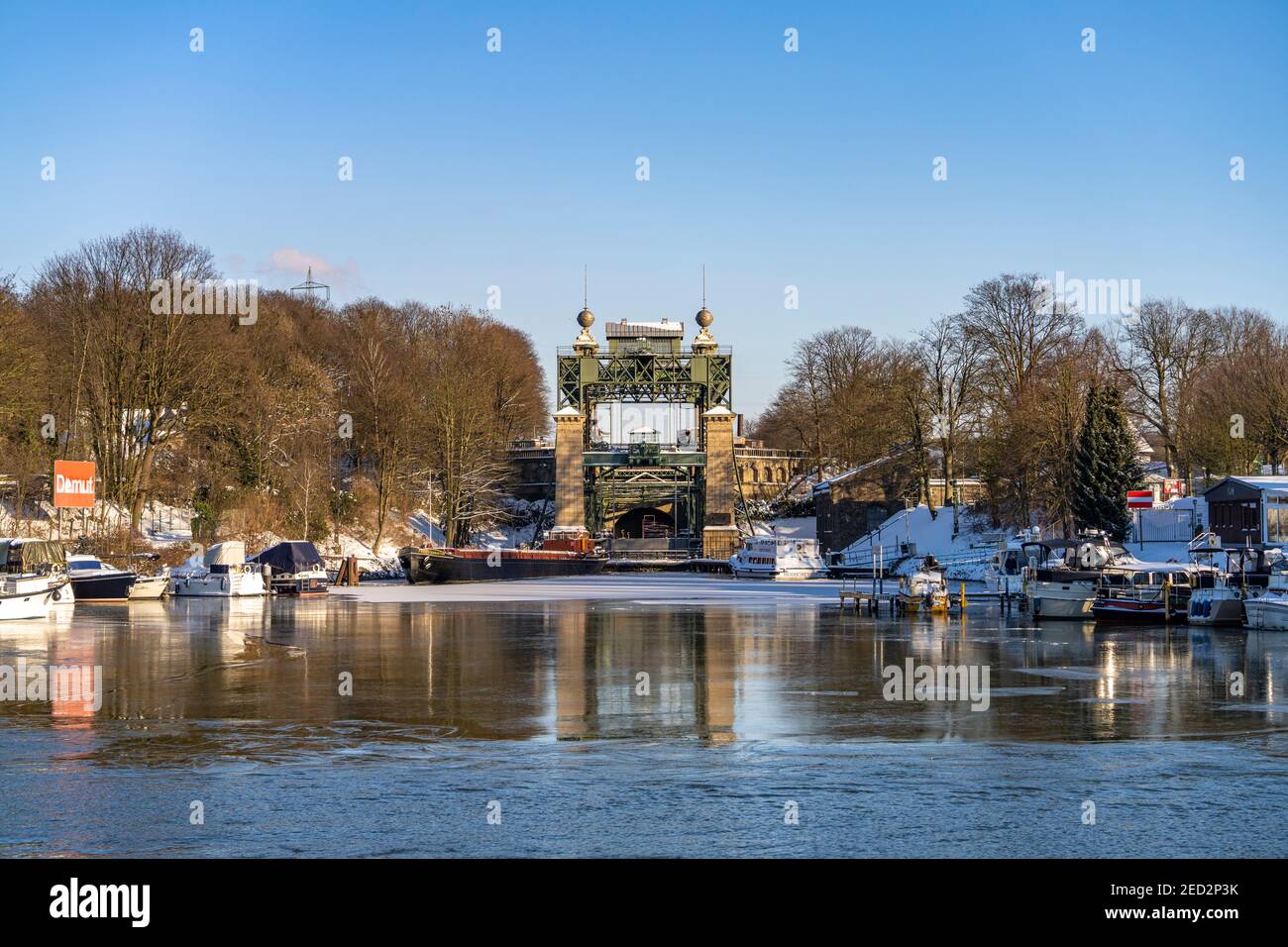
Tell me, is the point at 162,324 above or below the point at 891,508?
above

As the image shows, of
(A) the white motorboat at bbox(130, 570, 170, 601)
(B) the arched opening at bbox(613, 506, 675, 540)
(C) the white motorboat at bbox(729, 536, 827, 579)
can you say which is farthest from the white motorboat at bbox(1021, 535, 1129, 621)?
(B) the arched opening at bbox(613, 506, 675, 540)

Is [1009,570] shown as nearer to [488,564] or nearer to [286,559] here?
[488,564]

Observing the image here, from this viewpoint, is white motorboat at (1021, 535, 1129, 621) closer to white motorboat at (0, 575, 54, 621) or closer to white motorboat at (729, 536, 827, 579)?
white motorboat at (729, 536, 827, 579)

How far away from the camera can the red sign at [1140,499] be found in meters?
63.2

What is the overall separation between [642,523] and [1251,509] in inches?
2182

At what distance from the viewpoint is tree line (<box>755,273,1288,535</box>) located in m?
68.6

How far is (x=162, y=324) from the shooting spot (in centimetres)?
6800

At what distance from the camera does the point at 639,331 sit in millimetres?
91375

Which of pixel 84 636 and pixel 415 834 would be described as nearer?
pixel 415 834

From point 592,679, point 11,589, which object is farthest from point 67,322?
point 592,679

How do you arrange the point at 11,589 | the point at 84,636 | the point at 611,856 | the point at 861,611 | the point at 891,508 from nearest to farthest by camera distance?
the point at 611,856 → the point at 84,636 → the point at 11,589 → the point at 861,611 → the point at 891,508

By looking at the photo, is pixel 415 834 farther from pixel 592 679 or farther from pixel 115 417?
pixel 115 417

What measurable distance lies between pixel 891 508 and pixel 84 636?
199 feet

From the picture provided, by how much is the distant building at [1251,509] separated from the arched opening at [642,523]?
51165 mm
